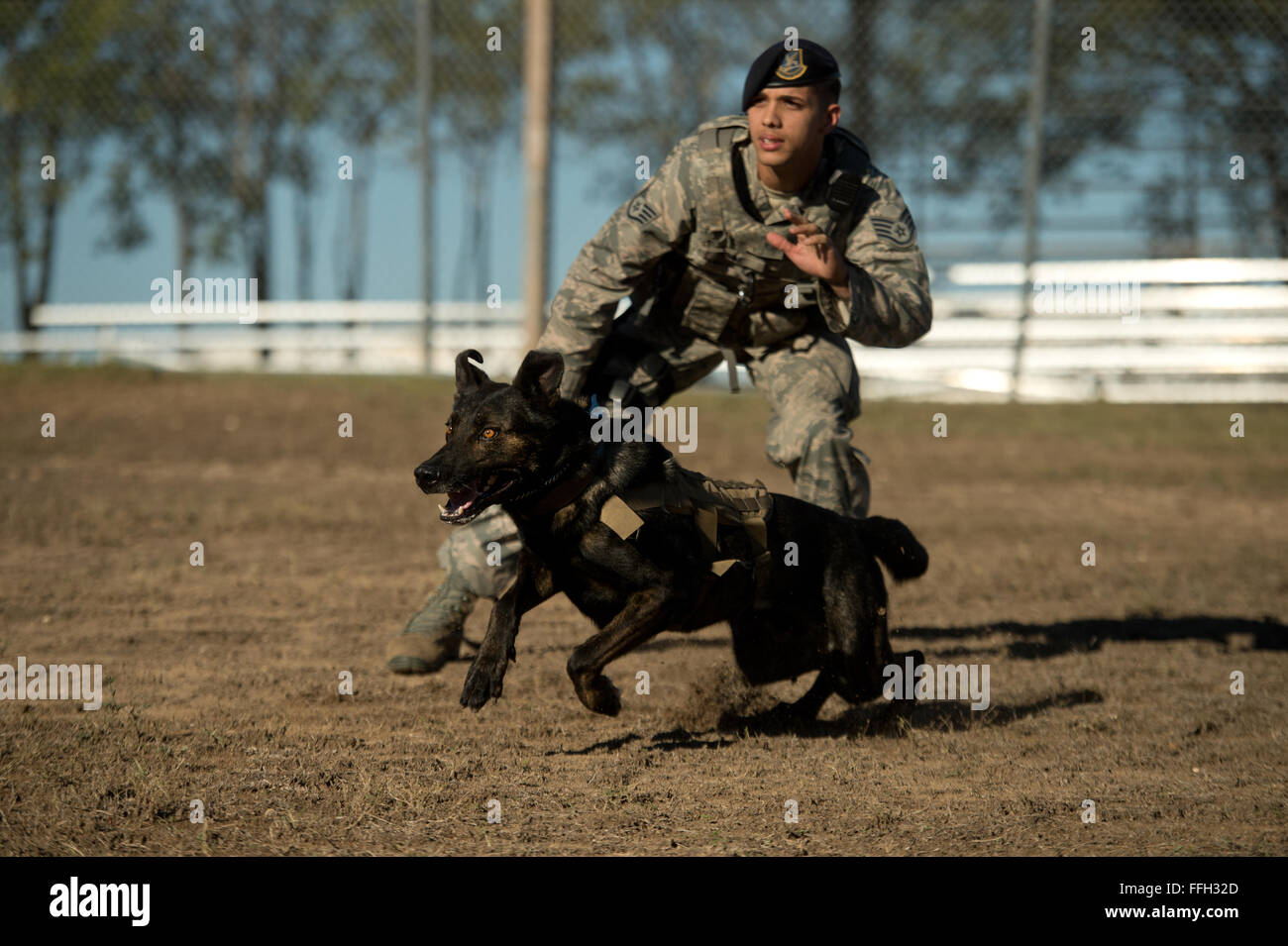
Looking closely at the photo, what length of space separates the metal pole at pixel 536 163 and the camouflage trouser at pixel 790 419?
684 centimetres

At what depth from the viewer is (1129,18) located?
13227 mm

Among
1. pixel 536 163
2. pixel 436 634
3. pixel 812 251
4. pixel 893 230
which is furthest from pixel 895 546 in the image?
pixel 536 163

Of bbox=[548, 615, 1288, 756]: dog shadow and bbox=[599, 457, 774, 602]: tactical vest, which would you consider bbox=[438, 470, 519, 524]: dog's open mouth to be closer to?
bbox=[599, 457, 774, 602]: tactical vest

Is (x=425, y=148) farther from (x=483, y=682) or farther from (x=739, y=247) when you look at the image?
(x=483, y=682)

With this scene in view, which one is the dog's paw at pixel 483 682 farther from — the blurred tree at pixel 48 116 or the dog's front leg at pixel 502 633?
the blurred tree at pixel 48 116

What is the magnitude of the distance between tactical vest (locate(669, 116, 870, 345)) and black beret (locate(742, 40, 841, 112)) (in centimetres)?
26

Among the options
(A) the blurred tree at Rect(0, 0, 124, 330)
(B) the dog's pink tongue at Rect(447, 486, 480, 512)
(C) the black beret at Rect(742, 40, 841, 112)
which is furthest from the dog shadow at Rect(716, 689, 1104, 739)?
(A) the blurred tree at Rect(0, 0, 124, 330)

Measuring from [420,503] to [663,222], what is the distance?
16.2ft

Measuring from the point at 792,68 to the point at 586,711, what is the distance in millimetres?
2372

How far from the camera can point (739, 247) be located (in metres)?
4.92

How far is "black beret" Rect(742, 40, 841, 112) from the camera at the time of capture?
15.2ft

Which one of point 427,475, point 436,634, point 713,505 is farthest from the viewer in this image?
point 436,634

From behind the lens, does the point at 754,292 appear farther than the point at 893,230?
Yes

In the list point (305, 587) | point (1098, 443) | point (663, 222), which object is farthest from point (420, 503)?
point (1098, 443)
